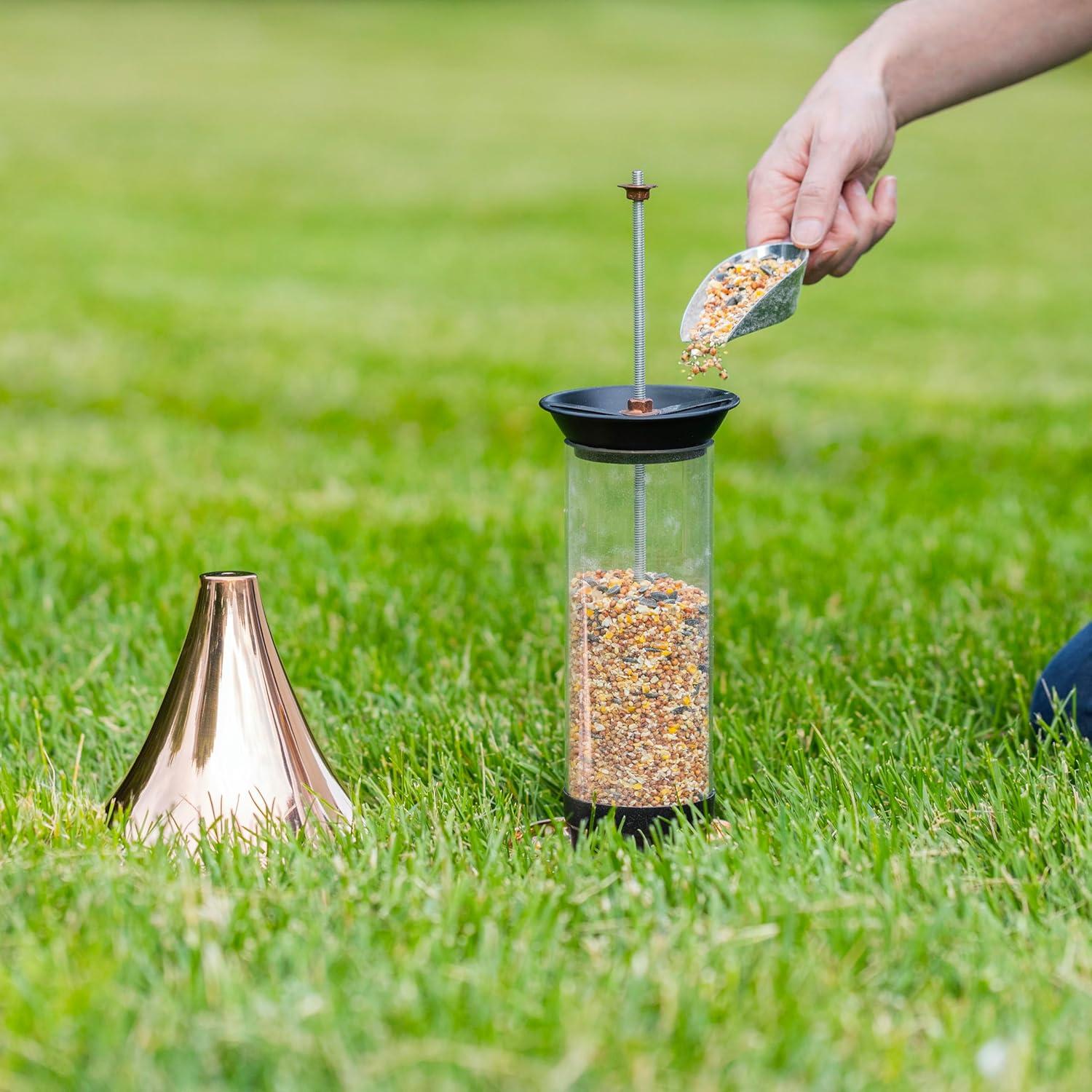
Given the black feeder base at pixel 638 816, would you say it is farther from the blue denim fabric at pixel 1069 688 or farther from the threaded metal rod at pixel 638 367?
the blue denim fabric at pixel 1069 688

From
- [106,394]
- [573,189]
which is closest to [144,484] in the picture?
[106,394]

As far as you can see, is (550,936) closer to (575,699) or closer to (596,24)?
(575,699)

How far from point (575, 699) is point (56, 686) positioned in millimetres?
1252

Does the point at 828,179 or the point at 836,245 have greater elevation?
the point at 828,179

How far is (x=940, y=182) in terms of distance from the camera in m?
16.8

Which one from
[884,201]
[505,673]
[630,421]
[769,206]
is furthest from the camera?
[505,673]

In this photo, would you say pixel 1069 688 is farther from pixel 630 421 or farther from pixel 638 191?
pixel 638 191

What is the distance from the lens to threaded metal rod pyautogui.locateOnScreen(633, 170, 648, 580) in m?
2.37

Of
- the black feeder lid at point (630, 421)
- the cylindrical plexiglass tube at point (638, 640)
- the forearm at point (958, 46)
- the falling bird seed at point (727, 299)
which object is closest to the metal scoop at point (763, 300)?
the falling bird seed at point (727, 299)

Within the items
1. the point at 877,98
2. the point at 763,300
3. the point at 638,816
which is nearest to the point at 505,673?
the point at 638,816

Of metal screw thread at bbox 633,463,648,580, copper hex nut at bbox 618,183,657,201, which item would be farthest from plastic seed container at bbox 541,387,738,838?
copper hex nut at bbox 618,183,657,201

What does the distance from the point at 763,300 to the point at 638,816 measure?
0.93 metres

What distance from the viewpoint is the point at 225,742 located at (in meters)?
2.39

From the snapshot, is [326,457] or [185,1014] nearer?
[185,1014]
